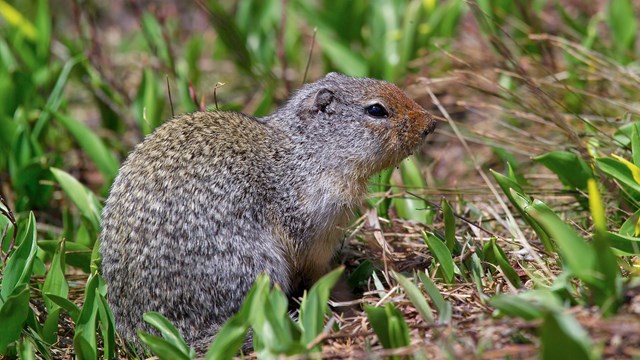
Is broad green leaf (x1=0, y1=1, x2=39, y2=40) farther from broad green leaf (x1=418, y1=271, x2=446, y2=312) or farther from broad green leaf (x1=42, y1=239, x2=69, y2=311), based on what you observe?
broad green leaf (x1=418, y1=271, x2=446, y2=312)

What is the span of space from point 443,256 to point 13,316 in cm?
221

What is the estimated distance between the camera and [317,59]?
8.98m

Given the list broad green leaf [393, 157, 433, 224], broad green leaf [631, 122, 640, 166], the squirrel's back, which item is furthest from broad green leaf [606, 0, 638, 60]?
the squirrel's back

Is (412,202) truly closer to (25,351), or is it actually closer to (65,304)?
(65,304)

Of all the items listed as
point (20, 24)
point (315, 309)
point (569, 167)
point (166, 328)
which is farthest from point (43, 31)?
point (315, 309)

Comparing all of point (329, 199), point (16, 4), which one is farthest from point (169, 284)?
point (16, 4)

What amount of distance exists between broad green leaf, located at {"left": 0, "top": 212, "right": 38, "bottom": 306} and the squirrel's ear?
5.84 ft

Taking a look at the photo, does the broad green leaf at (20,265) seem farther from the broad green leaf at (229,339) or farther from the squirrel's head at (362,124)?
the squirrel's head at (362,124)

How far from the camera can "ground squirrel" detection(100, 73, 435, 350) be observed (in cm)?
442

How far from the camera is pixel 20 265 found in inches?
178

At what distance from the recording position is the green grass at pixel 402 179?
363 centimetres

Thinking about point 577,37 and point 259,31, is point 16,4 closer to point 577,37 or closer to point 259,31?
point 259,31

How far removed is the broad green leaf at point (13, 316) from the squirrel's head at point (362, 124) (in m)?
1.83

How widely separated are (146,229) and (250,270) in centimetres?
58
